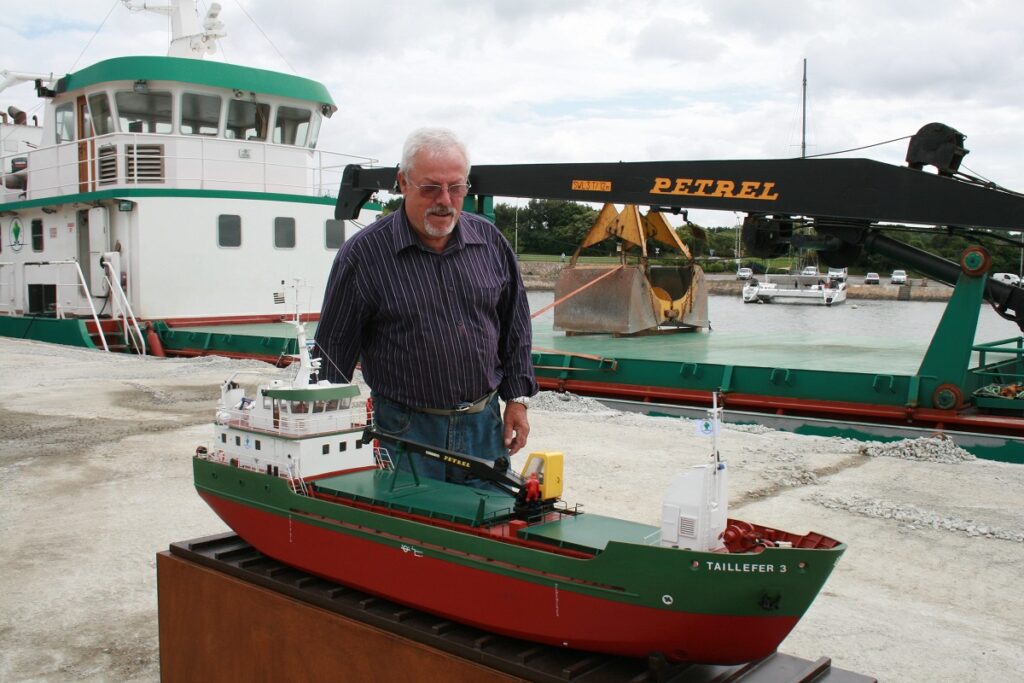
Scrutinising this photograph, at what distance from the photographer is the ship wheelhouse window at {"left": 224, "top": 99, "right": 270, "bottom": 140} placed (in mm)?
15445

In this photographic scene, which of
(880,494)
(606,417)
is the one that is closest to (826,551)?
(880,494)

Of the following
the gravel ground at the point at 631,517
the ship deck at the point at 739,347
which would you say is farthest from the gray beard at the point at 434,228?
the ship deck at the point at 739,347

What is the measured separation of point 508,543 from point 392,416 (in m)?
0.86

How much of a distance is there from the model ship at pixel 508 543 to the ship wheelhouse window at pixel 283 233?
12956 mm

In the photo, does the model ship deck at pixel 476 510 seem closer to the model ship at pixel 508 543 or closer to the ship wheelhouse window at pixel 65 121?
the model ship at pixel 508 543

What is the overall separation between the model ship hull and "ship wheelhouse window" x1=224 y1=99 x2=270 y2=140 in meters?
14.1

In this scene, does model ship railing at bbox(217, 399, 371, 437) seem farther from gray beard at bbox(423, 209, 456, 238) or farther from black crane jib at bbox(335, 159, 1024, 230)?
black crane jib at bbox(335, 159, 1024, 230)

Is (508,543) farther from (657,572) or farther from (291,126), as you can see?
(291,126)

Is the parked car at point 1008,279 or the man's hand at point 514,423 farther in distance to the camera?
the parked car at point 1008,279

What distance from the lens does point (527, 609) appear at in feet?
7.40

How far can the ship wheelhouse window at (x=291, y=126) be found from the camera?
16.0 meters

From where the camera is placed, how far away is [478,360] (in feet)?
9.59

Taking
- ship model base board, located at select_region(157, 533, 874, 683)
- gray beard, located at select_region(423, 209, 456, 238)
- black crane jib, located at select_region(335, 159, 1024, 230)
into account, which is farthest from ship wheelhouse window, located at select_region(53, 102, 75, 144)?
gray beard, located at select_region(423, 209, 456, 238)

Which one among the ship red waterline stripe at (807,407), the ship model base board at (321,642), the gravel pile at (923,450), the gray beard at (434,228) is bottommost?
the gravel pile at (923,450)
